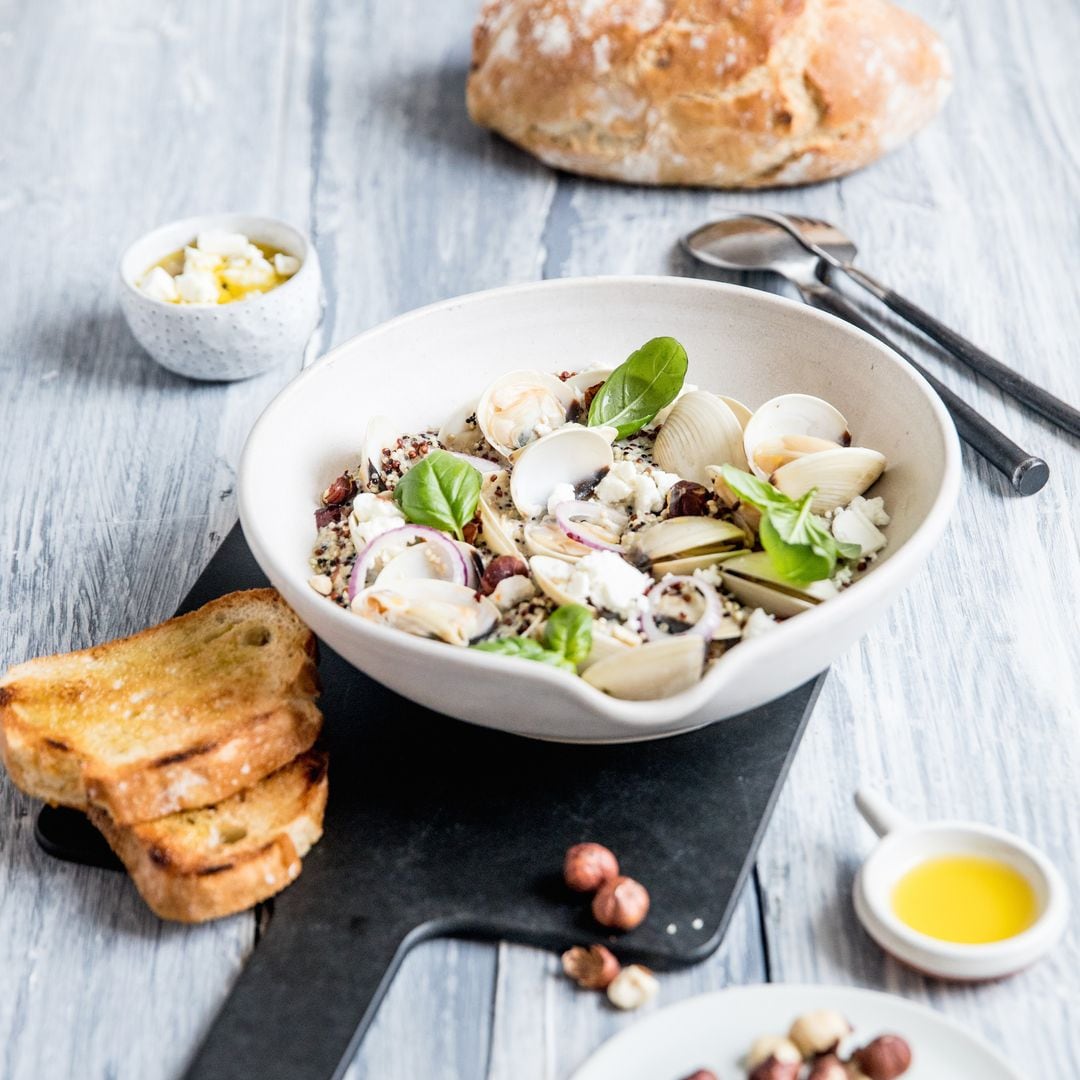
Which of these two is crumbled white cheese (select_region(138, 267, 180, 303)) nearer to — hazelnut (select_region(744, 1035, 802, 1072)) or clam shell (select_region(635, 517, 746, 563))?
clam shell (select_region(635, 517, 746, 563))

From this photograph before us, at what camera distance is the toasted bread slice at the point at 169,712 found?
1727mm

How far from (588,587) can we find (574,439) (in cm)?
32

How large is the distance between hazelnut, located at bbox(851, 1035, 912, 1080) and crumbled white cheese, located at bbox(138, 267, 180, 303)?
2.01 m

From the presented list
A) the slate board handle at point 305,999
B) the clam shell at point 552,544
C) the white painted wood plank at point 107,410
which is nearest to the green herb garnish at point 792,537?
the clam shell at point 552,544

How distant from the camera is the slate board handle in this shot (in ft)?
4.86

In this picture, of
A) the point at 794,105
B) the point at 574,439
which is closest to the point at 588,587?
the point at 574,439

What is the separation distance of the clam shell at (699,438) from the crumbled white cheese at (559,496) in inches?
7.0

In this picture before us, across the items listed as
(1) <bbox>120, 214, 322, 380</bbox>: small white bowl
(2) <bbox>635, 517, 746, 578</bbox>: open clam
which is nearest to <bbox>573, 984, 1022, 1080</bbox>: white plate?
(2) <bbox>635, 517, 746, 578</bbox>: open clam

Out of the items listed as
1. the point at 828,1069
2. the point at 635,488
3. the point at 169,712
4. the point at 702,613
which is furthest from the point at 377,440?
the point at 828,1069

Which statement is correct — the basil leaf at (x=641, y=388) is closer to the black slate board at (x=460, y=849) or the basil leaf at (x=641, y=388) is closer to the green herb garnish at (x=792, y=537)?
the green herb garnish at (x=792, y=537)

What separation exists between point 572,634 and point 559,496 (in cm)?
37

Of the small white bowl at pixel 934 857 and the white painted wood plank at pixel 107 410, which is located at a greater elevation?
the small white bowl at pixel 934 857

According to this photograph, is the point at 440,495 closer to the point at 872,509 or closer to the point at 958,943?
the point at 872,509

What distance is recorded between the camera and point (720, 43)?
3.08m
